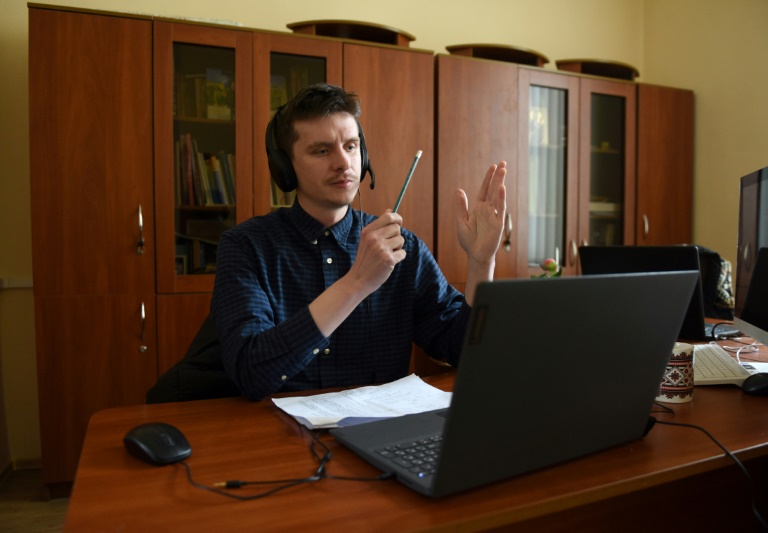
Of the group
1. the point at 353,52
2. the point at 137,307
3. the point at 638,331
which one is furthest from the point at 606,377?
the point at 353,52

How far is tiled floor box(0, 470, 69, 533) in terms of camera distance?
2.01 metres

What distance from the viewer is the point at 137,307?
2.27 m

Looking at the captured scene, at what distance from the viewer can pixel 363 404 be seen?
0.96m

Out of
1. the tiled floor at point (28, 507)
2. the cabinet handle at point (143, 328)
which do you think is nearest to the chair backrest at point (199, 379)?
the tiled floor at point (28, 507)

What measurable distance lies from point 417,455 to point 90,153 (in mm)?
1963

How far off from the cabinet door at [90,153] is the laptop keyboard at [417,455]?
1.80 meters

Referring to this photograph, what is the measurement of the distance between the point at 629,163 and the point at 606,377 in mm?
2717

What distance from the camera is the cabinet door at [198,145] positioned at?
90.2 inches

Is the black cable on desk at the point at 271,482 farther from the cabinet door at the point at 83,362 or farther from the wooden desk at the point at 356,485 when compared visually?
the cabinet door at the point at 83,362

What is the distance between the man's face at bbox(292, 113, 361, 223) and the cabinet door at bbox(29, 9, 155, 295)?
115cm

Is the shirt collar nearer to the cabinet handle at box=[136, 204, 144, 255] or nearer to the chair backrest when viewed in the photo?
the chair backrest

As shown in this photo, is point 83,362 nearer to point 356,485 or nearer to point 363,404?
point 363,404

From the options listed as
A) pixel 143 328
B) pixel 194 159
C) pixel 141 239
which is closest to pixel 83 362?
pixel 143 328

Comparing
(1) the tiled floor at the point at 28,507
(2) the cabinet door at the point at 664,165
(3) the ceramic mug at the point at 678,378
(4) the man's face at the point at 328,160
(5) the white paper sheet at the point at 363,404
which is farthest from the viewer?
(2) the cabinet door at the point at 664,165
